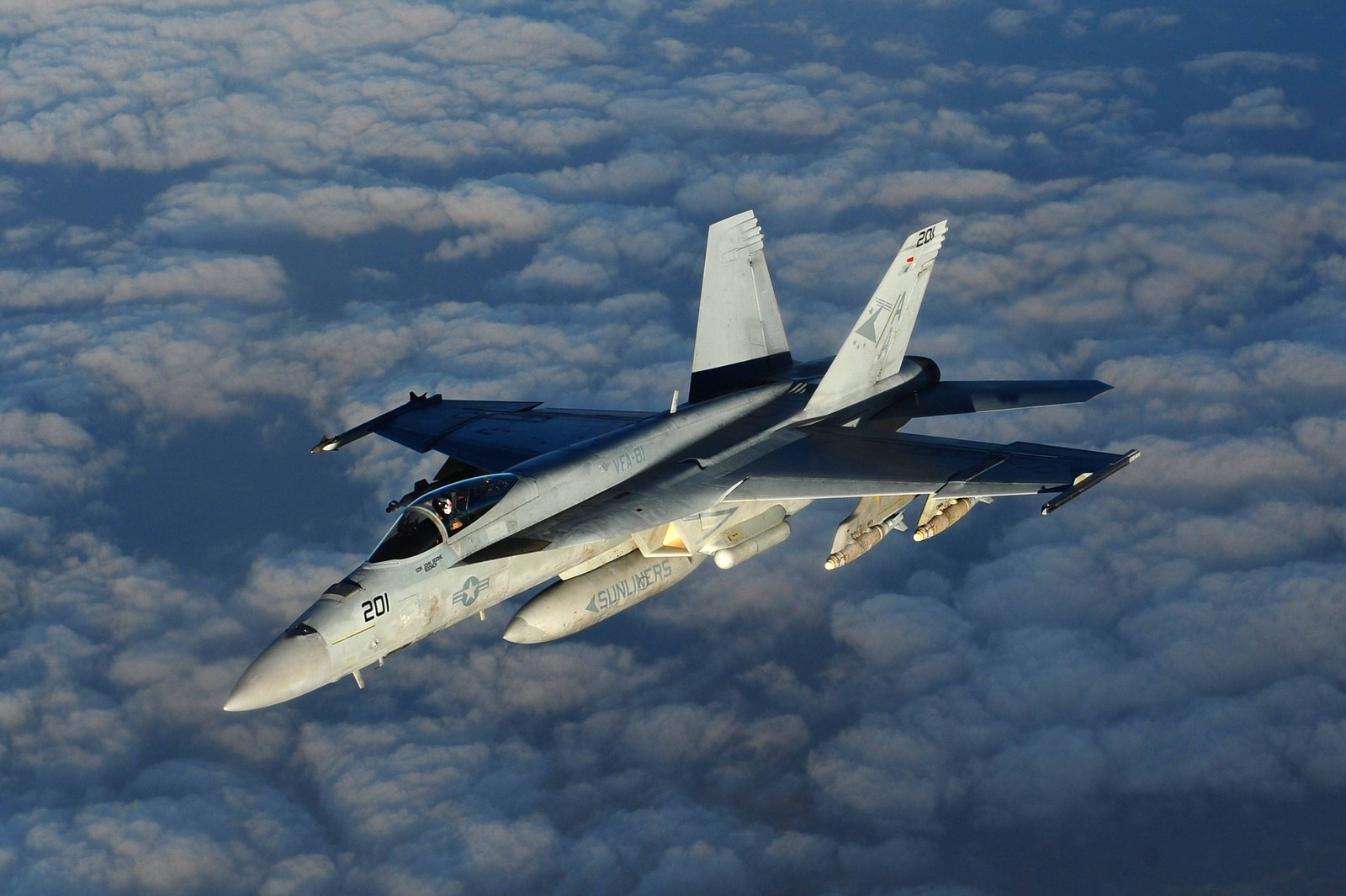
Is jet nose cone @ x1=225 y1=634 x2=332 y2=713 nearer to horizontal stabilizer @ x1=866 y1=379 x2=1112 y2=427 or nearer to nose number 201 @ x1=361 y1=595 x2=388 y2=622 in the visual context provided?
nose number 201 @ x1=361 y1=595 x2=388 y2=622

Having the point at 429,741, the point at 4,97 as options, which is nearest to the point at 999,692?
the point at 429,741

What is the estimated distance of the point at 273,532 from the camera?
257ft

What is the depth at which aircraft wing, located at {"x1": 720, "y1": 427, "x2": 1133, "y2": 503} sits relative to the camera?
22938 mm

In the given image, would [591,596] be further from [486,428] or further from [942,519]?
[942,519]

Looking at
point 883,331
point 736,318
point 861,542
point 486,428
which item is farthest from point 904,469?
point 486,428

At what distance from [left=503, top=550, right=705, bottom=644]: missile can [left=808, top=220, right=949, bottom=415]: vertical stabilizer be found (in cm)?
507

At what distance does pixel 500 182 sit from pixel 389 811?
7001 cm

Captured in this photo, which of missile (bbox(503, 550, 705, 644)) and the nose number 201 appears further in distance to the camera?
missile (bbox(503, 550, 705, 644))

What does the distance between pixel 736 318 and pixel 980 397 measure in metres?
5.99

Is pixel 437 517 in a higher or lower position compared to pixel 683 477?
higher

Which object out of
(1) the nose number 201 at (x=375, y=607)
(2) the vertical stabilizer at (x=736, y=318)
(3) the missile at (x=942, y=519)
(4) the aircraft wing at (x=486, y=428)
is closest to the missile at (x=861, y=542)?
(3) the missile at (x=942, y=519)

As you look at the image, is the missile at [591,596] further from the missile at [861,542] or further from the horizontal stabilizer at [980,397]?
the horizontal stabilizer at [980,397]

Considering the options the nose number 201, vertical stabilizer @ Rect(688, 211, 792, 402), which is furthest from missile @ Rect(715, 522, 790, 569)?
the nose number 201

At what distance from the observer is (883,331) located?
26578 millimetres
